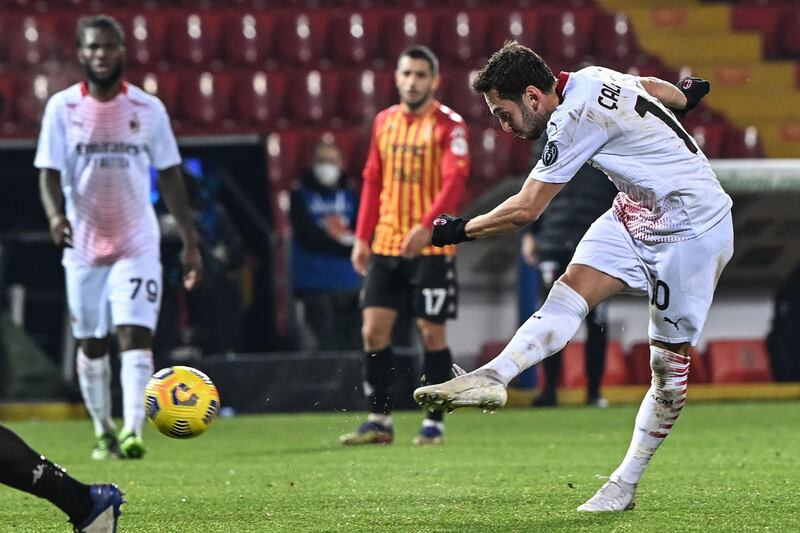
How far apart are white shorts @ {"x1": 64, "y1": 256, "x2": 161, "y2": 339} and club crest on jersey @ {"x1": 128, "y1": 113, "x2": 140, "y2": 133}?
2.17 ft

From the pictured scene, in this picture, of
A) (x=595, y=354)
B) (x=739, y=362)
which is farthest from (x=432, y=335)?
(x=739, y=362)

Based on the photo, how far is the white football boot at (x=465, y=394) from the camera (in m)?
4.63

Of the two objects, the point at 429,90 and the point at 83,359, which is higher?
the point at 429,90

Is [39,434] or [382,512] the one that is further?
[39,434]

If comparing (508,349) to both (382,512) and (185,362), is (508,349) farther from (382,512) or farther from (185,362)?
(185,362)

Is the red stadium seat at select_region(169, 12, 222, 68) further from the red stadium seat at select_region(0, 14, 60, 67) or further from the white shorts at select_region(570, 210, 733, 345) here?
the white shorts at select_region(570, 210, 733, 345)

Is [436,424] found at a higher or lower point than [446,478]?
lower

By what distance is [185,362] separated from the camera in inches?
Result: 444

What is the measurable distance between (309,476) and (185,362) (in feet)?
15.8

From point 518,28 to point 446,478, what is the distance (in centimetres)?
1004

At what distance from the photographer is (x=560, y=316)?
5.00 m

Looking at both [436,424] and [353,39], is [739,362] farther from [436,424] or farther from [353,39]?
[353,39]

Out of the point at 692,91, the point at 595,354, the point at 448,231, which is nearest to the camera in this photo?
the point at 448,231

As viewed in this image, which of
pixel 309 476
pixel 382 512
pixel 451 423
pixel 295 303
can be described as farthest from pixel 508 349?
pixel 295 303
